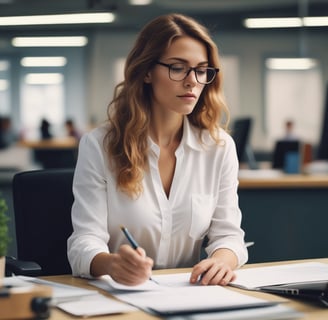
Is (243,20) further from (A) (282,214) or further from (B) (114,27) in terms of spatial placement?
(A) (282,214)

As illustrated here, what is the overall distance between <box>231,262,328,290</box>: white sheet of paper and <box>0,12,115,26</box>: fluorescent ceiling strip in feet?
27.1

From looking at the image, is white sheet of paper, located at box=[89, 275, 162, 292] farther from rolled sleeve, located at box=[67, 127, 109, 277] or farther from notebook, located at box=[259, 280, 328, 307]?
notebook, located at box=[259, 280, 328, 307]

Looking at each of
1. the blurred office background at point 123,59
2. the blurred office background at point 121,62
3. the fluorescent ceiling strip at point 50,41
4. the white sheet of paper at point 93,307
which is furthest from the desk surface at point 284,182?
the fluorescent ceiling strip at point 50,41

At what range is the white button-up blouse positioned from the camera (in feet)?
7.44

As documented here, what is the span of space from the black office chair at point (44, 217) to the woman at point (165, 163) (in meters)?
0.26

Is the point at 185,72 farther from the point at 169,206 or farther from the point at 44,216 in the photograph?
the point at 44,216

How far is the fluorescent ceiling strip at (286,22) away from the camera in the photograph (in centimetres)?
1063

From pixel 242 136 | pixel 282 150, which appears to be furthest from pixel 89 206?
pixel 282 150

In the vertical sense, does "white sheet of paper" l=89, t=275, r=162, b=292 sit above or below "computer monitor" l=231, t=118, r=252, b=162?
below

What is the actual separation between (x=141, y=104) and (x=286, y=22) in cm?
859

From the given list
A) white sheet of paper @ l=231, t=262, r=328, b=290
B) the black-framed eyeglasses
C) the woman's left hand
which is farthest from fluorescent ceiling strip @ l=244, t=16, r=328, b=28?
the woman's left hand

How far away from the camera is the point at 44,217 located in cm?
256

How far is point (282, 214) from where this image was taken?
4590 mm

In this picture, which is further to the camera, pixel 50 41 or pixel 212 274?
pixel 50 41
